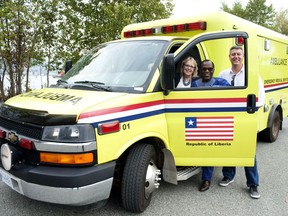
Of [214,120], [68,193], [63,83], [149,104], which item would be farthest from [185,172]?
[63,83]

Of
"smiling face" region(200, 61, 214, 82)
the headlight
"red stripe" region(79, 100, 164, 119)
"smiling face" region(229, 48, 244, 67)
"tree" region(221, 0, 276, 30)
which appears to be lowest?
the headlight

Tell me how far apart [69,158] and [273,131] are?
5146 mm

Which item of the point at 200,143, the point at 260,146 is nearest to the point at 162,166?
the point at 200,143

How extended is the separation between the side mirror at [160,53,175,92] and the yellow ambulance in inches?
0.4

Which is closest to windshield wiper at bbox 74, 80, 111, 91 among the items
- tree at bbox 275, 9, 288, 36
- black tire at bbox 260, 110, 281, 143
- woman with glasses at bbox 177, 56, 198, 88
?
woman with glasses at bbox 177, 56, 198, 88

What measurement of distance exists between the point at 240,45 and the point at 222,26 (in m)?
0.92

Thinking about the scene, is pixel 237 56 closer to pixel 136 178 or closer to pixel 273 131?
pixel 136 178

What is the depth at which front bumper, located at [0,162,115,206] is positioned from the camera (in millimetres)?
2791

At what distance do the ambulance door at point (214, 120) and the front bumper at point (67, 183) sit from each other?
1107mm

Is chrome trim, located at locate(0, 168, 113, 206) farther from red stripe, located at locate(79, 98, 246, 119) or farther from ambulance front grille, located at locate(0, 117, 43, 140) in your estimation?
red stripe, located at locate(79, 98, 246, 119)

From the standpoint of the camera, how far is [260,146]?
6.46 meters

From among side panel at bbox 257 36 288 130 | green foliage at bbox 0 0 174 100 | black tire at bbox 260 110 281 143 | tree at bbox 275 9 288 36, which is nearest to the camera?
side panel at bbox 257 36 288 130

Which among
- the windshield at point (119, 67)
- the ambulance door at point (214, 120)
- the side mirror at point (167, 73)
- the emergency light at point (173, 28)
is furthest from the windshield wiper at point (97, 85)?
the emergency light at point (173, 28)

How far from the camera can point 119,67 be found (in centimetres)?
390
